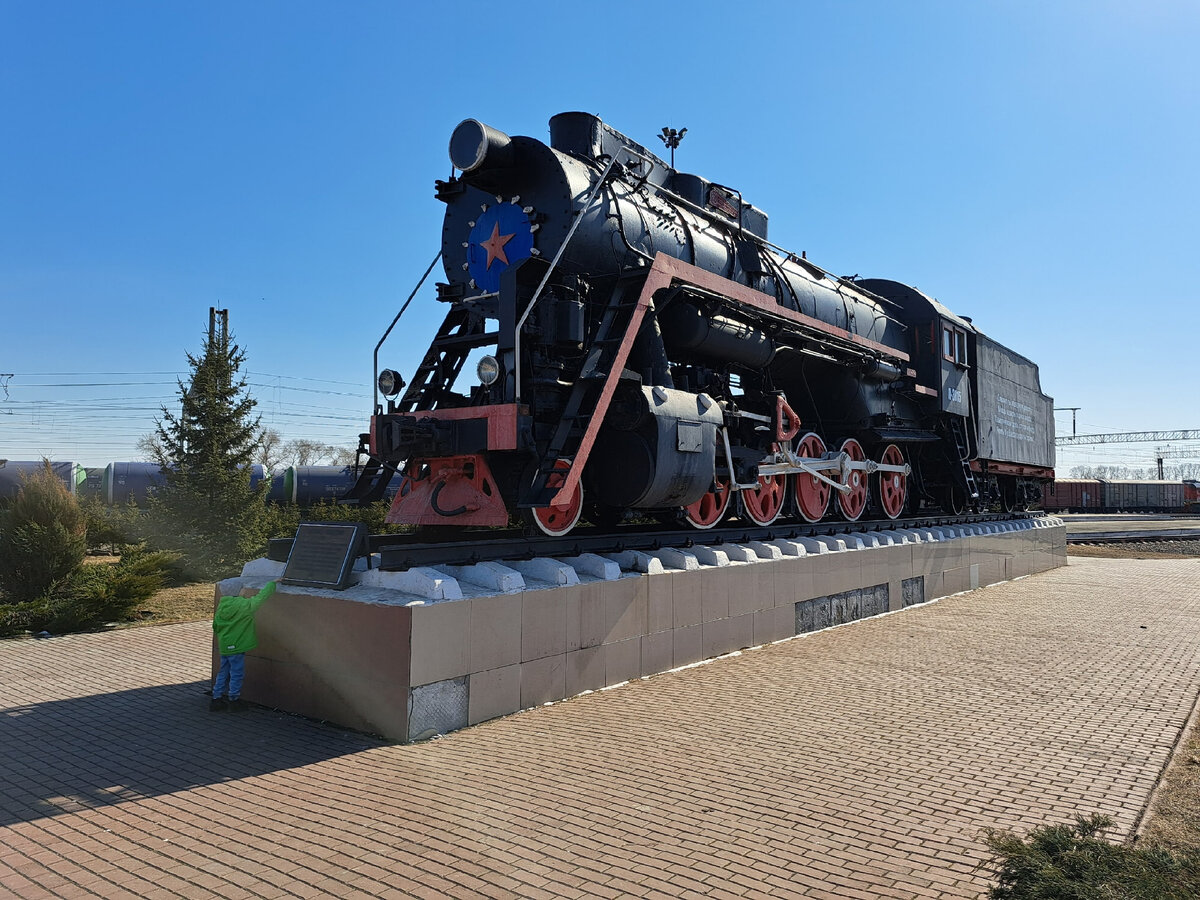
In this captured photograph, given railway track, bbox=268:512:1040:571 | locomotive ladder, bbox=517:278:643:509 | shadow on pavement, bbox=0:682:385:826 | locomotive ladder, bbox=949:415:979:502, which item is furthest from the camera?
locomotive ladder, bbox=949:415:979:502

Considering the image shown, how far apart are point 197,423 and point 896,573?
12.5m

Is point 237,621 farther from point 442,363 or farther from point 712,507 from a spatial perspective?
point 712,507

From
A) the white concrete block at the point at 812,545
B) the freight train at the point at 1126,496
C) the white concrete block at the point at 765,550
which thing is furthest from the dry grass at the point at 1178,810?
the freight train at the point at 1126,496

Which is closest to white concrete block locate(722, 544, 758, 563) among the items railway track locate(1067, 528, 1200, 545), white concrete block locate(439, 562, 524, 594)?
white concrete block locate(439, 562, 524, 594)

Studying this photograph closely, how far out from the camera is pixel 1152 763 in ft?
16.5

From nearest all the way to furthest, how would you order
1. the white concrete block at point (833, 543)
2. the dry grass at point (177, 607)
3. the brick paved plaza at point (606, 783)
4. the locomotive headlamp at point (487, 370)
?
the brick paved plaza at point (606, 783) → the locomotive headlamp at point (487, 370) → the white concrete block at point (833, 543) → the dry grass at point (177, 607)

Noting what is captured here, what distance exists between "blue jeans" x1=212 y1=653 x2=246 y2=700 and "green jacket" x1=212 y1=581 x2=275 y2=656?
9 cm

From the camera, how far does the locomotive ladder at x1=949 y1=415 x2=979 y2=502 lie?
48.7 feet

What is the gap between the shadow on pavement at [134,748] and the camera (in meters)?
4.58

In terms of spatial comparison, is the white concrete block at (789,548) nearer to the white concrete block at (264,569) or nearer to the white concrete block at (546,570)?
the white concrete block at (546,570)

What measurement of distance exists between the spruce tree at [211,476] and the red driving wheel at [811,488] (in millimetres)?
9873

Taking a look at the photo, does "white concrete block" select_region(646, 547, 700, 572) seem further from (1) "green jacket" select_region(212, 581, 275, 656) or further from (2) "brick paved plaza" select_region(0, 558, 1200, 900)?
(1) "green jacket" select_region(212, 581, 275, 656)

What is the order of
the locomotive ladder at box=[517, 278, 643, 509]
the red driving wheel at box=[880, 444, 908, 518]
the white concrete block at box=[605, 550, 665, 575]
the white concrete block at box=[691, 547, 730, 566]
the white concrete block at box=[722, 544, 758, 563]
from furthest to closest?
the red driving wheel at box=[880, 444, 908, 518], the white concrete block at box=[722, 544, 758, 563], the white concrete block at box=[691, 547, 730, 566], the white concrete block at box=[605, 550, 665, 575], the locomotive ladder at box=[517, 278, 643, 509]

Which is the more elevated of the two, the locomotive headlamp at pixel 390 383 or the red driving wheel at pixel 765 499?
the locomotive headlamp at pixel 390 383
